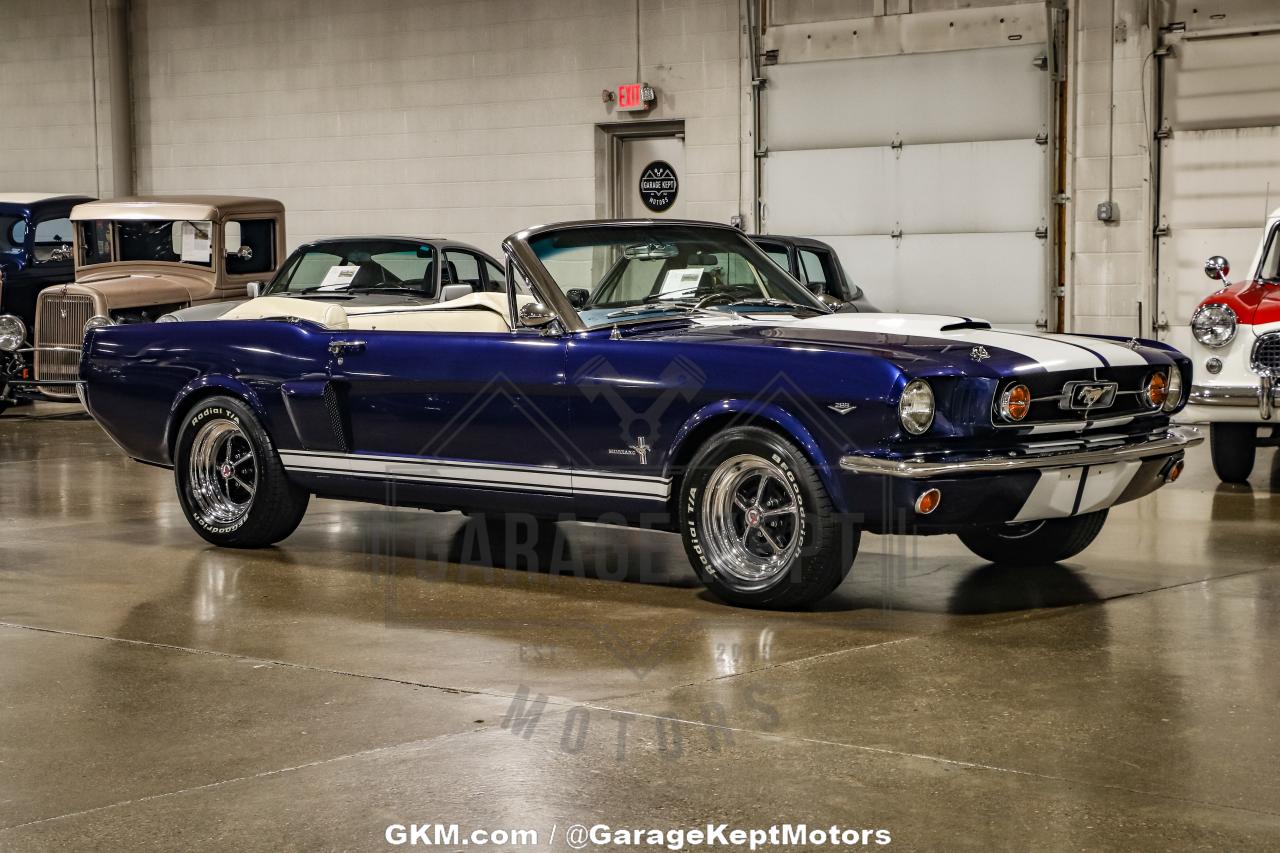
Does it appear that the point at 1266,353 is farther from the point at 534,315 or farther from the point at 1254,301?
the point at 534,315

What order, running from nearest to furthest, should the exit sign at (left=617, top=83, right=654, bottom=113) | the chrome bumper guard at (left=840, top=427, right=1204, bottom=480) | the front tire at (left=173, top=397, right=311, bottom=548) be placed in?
the chrome bumper guard at (left=840, top=427, right=1204, bottom=480) → the front tire at (left=173, top=397, right=311, bottom=548) → the exit sign at (left=617, top=83, right=654, bottom=113)

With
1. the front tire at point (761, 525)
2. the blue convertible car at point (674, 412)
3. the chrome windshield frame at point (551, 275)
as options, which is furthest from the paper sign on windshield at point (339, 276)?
the front tire at point (761, 525)

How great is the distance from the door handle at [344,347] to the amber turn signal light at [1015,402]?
279cm

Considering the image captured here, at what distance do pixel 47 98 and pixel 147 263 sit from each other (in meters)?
8.64

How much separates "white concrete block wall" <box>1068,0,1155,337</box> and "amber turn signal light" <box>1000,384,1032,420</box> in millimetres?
10054

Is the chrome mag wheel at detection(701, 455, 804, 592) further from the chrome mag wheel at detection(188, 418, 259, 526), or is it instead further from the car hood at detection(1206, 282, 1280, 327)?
the car hood at detection(1206, 282, 1280, 327)

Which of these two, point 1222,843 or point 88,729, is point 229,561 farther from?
point 1222,843

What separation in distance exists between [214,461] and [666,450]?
8.51ft

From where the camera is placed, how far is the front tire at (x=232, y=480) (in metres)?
7.79

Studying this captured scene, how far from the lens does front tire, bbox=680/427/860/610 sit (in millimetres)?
6129

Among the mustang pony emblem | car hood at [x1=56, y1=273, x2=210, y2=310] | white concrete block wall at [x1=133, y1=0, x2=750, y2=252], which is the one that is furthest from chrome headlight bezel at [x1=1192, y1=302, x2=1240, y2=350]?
car hood at [x1=56, y1=273, x2=210, y2=310]

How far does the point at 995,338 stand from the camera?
6.49 meters

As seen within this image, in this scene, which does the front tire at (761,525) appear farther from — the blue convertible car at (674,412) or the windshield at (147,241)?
the windshield at (147,241)

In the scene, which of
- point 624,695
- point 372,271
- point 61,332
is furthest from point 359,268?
point 624,695
